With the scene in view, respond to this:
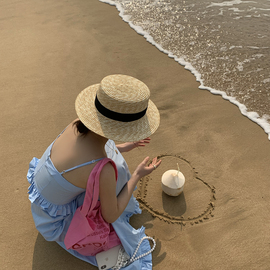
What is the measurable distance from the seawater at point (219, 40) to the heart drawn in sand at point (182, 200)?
4.49 feet

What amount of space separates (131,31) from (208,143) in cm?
334

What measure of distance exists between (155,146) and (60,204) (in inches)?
64.2

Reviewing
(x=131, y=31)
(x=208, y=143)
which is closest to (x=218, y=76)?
(x=208, y=143)

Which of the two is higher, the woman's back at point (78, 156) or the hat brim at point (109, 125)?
the hat brim at point (109, 125)

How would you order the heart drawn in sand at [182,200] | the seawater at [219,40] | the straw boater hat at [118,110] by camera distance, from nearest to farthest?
the straw boater hat at [118,110]
the heart drawn in sand at [182,200]
the seawater at [219,40]

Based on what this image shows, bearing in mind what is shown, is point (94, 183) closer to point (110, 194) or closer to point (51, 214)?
point (110, 194)

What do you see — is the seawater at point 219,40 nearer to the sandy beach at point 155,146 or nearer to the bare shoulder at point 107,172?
the sandy beach at point 155,146

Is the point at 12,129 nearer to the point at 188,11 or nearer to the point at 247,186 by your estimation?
the point at 247,186

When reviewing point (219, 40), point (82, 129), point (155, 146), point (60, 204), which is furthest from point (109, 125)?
point (219, 40)

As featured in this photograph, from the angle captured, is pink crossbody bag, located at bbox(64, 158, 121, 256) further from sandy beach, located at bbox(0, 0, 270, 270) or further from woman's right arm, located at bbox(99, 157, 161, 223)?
sandy beach, located at bbox(0, 0, 270, 270)

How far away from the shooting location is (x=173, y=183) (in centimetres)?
283

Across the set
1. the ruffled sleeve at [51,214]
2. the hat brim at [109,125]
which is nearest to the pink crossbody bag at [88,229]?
the ruffled sleeve at [51,214]

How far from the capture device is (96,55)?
4.96 m

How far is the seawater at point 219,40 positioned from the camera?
4.37m
